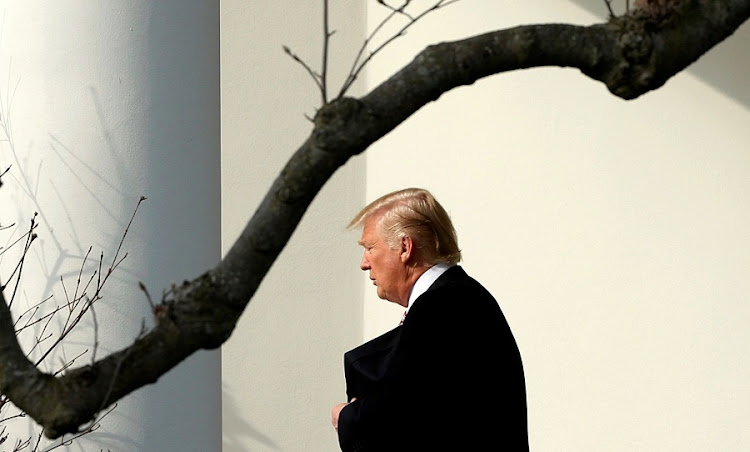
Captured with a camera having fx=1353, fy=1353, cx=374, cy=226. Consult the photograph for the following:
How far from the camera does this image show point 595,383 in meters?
6.09

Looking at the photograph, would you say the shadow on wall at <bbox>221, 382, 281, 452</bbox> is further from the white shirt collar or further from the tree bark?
the tree bark

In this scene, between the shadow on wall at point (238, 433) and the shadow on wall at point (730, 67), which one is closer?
the shadow on wall at point (730, 67)

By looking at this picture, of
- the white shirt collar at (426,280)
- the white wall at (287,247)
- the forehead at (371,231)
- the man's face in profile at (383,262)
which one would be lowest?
the white shirt collar at (426,280)

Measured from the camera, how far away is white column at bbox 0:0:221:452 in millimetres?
3879

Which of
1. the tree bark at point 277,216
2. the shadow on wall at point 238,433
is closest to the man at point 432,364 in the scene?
the tree bark at point 277,216

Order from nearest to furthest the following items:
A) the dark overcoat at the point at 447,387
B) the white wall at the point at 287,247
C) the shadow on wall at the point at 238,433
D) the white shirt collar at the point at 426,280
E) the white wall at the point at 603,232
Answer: the dark overcoat at the point at 447,387 < the white shirt collar at the point at 426,280 < the white wall at the point at 603,232 < the white wall at the point at 287,247 < the shadow on wall at the point at 238,433

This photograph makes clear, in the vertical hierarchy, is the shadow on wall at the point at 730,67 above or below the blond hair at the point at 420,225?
above

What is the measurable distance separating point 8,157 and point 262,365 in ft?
9.43

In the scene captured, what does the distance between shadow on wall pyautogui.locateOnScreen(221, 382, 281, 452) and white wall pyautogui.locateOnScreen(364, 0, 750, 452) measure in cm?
133

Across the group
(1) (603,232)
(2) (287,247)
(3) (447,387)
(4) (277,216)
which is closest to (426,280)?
(3) (447,387)

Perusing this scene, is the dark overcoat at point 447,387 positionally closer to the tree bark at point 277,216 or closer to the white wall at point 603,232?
the tree bark at point 277,216

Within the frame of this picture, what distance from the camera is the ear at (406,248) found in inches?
151

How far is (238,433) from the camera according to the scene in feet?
21.9

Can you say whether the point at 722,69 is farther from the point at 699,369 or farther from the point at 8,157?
the point at 8,157
